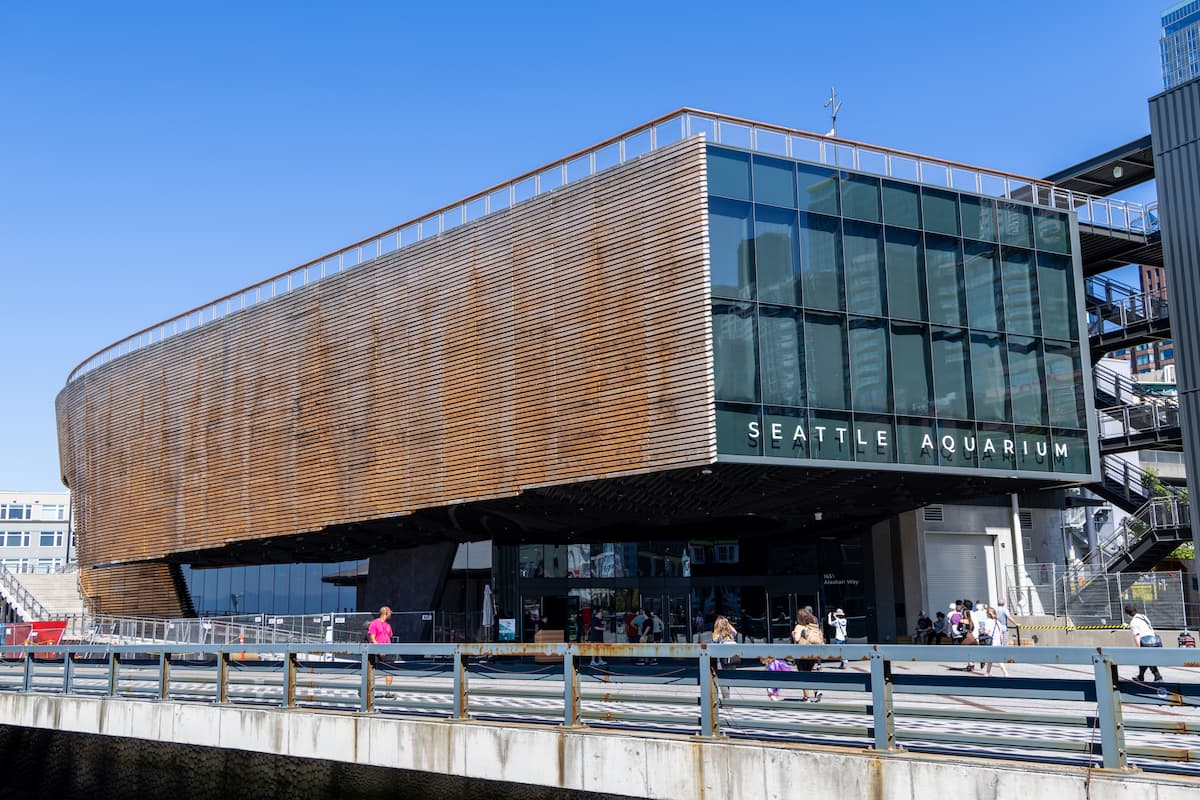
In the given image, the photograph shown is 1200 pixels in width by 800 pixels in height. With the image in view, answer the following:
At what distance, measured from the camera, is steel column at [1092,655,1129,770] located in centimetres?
842

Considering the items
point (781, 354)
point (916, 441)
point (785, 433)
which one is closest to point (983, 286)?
point (916, 441)

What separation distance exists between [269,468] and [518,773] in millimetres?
31993

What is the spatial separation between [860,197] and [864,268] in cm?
203

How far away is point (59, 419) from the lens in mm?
61281

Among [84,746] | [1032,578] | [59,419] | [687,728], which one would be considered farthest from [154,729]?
[59,419]

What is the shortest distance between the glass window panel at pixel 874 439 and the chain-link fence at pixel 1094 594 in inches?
438

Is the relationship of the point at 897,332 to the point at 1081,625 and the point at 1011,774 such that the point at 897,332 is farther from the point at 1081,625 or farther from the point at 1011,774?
the point at 1011,774

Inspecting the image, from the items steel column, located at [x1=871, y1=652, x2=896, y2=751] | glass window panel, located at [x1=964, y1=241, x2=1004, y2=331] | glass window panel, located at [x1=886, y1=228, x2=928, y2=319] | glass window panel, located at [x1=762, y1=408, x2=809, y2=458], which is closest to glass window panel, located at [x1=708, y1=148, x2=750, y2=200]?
glass window panel, located at [x1=886, y1=228, x2=928, y2=319]

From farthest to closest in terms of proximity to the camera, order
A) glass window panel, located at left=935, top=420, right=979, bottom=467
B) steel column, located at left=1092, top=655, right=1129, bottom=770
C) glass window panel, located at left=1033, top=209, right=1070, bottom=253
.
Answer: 1. glass window panel, located at left=1033, top=209, right=1070, bottom=253
2. glass window panel, located at left=935, top=420, right=979, bottom=467
3. steel column, located at left=1092, top=655, right=1129, bottom=770

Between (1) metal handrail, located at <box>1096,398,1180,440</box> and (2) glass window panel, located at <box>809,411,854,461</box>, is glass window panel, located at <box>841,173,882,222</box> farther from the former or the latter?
(1) metal handrail, located at <box>1096,398,1180,440</box>

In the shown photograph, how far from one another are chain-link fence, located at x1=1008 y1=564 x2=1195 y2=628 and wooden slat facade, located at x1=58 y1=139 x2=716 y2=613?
17.4 m

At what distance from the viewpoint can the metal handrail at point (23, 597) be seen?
56.5 m

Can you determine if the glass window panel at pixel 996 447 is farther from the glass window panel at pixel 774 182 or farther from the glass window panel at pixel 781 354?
the glass window panel at pixel 774 182

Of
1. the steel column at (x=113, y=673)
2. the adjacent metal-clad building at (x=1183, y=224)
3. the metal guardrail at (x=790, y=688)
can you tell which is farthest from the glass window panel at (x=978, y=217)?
the steel column at (x=113, y=673)
